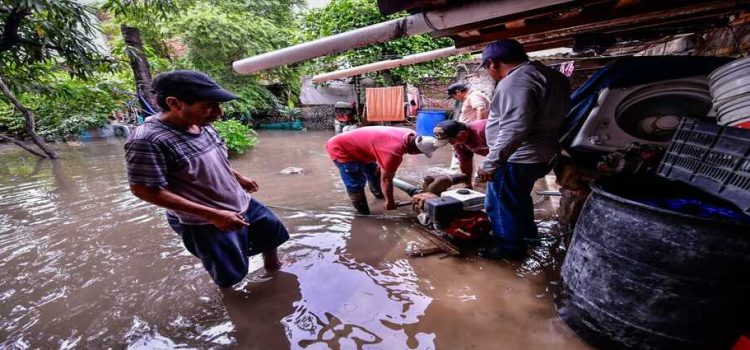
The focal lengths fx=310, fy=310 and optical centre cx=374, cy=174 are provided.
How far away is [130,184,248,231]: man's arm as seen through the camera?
1839 millimetres

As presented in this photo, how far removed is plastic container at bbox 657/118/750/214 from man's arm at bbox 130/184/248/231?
9.03ft

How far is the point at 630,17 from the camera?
101 inches

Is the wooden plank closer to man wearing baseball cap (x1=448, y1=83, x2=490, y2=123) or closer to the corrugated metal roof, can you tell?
the corrugated metal roof

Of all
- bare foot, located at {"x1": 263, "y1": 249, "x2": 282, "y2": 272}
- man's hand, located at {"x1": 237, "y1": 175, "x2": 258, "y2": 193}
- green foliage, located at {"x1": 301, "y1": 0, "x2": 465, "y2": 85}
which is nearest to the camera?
man's hand, located at {"x1": 237, "y1": 175, "x2": 258, "y2": 193}

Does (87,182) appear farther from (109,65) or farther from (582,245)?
(582,245)

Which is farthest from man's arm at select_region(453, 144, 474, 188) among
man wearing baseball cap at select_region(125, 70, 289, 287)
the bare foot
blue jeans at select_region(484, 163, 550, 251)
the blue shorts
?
man wearing baseball cap at select_region(125, 70, 289, 287)

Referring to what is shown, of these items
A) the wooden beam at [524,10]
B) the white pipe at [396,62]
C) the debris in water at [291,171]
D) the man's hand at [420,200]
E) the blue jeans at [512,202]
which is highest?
the wooden beam at [524,10]

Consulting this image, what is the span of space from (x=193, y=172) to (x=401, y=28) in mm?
2107

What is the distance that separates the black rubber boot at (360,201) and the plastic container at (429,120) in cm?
541

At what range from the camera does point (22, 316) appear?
2.46 m

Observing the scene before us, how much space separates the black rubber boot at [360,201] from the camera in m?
4.33

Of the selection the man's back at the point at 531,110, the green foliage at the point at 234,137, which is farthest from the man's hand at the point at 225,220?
the green foliage at the point at 234,137

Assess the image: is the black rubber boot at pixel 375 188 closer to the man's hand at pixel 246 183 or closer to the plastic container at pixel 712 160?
the man's hand at pixel 246 183

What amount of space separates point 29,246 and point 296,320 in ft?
12.7
